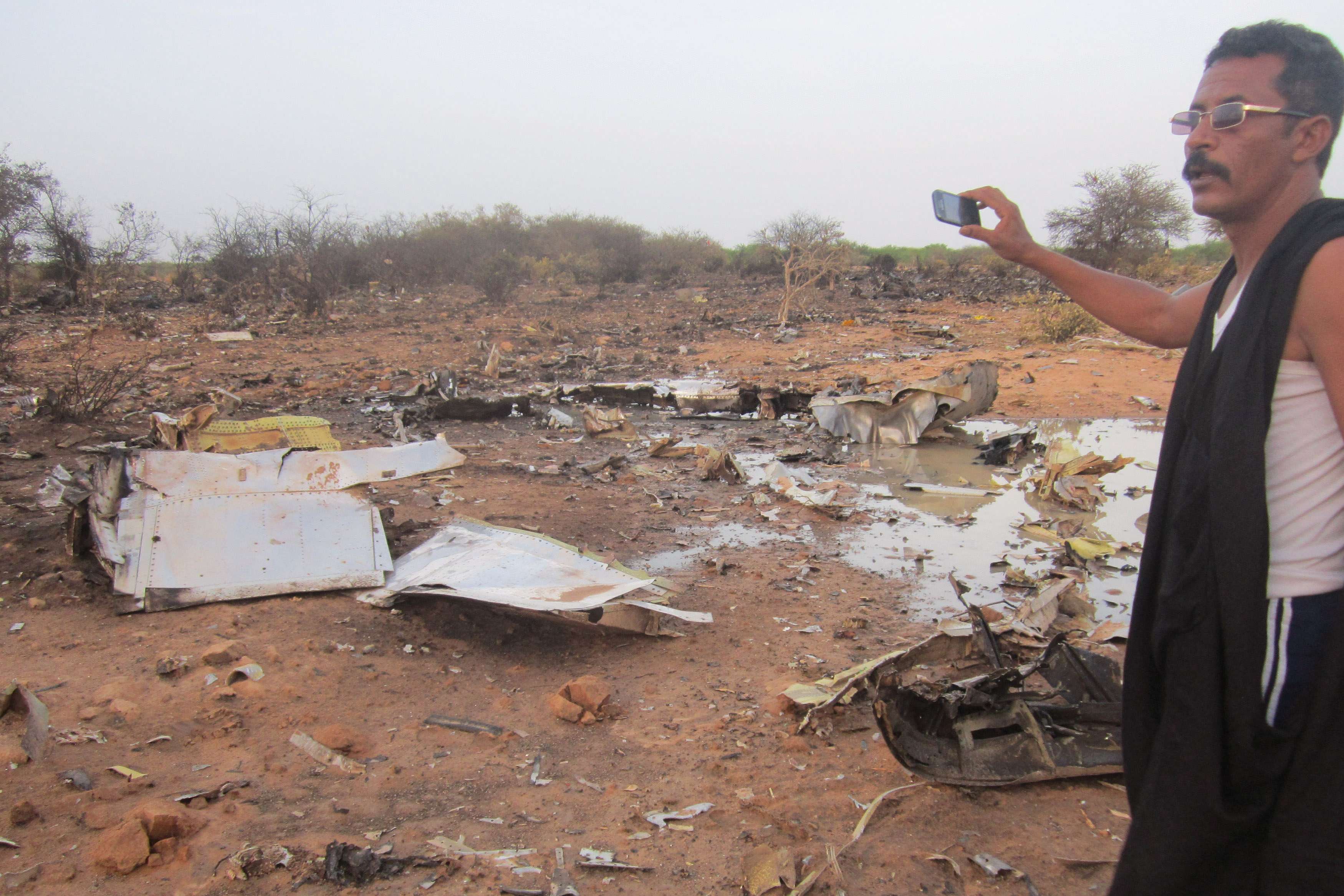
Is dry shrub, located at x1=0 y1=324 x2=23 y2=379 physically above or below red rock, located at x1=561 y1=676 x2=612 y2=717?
above

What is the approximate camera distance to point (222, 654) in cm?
348

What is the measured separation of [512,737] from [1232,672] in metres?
2.51

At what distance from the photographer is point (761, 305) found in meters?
22.3

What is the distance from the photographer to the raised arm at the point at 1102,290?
5.20 feet

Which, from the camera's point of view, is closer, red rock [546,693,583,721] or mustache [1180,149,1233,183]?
mustache [1180,149,1233,183]

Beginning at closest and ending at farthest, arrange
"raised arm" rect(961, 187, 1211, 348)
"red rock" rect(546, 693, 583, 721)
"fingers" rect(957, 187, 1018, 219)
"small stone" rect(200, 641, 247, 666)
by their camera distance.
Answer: "raised arm" rect(961, 187, 1211, 348) < "fingers" rect(957, 187, 1018, 219) < "red rock" rect(546, 693, 583, 721) < "small stone" rect(200, 641, 247, 666)

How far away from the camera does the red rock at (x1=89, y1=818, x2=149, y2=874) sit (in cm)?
220

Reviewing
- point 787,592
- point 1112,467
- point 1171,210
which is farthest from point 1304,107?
point 1171,210

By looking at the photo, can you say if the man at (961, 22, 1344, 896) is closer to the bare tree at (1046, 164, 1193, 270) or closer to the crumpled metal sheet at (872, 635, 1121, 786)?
the crumpled metal sheet at (872, 635, 1121, 786)

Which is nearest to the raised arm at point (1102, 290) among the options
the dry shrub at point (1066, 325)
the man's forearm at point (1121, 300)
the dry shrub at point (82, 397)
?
the man's forearm at point (1121, 300)

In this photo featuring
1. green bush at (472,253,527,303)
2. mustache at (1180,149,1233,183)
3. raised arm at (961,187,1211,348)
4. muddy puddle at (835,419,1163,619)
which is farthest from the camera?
green bush at (472,253,527,303)

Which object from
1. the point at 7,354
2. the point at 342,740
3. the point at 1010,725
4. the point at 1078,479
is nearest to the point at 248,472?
the point at 342,740

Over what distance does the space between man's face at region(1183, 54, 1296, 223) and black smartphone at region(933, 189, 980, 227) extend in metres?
0.57

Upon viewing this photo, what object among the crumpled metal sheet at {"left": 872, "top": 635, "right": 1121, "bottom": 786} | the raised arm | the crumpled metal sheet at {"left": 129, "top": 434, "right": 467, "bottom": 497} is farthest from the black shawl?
the crumpled metal sheet at {"left": 129, "top": 434, "right": 467, "bottom": 497}
